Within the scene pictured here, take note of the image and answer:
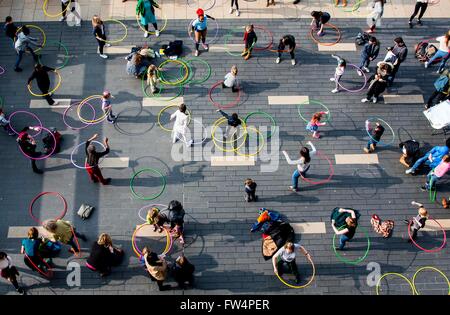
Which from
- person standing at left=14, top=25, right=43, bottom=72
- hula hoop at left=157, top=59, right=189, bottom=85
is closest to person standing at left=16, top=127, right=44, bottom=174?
person standing at left=14, top=25, right=43, bottom=72

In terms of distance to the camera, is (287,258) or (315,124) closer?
(287,258)

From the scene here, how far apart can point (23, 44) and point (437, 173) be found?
1676cm

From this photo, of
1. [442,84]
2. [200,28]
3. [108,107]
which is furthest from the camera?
[200,28]

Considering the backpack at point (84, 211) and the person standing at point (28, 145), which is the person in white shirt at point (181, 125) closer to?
the backpack at point (84, 211)

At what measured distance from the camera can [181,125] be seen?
1747 cm

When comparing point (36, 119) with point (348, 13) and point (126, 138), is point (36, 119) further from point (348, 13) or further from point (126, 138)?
point (348, 13)

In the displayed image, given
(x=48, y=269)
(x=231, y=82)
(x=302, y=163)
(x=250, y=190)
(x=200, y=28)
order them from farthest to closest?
(x=200, y=28) → (x=231, y=82) → (x=250, y=190) → (x=302, y=163) → (x=48, y=269)

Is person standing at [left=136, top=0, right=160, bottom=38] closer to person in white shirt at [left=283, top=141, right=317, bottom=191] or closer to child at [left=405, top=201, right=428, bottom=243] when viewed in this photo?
person in white shirt at [left=283, top=141, right=317, bottom=191]

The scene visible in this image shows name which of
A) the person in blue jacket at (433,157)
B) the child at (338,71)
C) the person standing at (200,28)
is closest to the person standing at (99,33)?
the person standing at (200,28)

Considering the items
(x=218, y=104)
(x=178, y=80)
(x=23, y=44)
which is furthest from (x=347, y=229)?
(x=23, y=44)

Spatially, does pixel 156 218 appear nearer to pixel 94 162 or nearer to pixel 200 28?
pixel 94 162

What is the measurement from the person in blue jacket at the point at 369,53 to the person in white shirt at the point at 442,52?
259 cm

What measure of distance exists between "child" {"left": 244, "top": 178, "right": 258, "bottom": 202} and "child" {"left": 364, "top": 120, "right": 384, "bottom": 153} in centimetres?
483
